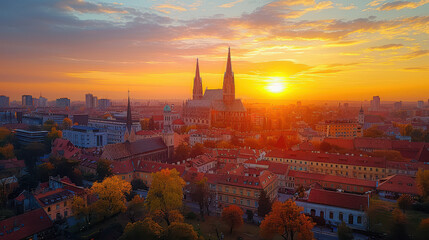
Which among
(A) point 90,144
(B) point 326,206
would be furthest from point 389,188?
(A) point 90,144

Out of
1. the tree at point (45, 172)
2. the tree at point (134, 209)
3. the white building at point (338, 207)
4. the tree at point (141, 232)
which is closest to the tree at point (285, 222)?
the white building at point (338, 207)

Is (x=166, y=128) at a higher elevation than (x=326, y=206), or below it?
higher

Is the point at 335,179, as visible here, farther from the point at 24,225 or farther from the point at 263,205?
the point at 24,225

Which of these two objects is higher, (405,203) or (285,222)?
(405,203)

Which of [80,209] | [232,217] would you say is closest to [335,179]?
[232,217]

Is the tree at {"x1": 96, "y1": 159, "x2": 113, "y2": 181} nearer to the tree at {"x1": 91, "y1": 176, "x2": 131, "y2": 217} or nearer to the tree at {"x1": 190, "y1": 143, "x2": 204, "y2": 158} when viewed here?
the tree at {"x1": 91, "y1": 176, "x2": 131, "y2": 217}

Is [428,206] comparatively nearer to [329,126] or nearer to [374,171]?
[374,171]

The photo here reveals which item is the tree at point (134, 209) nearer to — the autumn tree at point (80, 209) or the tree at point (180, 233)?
the autumn tree at point (80, 209)
